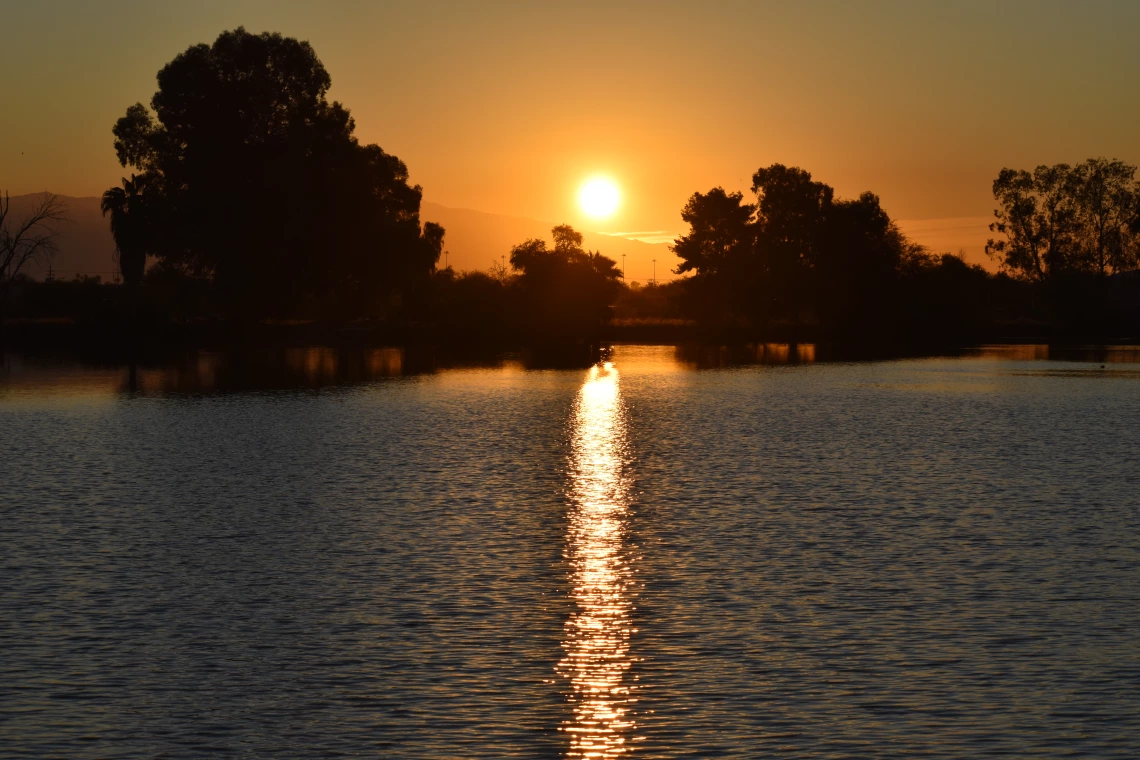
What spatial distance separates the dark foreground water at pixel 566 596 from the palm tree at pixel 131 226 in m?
76.6

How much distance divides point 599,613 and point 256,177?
10205cm

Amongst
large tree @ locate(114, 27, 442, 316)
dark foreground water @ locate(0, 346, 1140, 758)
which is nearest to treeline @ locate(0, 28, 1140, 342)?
large tree @ locate(114, 27, 442, 316)

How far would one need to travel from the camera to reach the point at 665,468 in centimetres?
3106

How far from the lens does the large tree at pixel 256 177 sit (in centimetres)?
10900

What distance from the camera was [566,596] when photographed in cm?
1650

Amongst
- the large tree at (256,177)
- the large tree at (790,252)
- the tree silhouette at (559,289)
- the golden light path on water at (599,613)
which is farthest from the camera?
the large tree at (790,252)

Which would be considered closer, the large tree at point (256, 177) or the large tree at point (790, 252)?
the large tree at point (256, 177)

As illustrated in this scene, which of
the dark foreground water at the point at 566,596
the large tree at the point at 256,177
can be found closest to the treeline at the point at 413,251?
the large tree at the point at 256,177

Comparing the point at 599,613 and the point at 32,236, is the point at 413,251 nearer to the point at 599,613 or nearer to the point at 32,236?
the point at 32,236

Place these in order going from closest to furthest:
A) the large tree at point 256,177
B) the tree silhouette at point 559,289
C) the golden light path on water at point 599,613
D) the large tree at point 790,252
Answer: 1. the golden light path on water at point 599,613
2. the large tree at point 256,177
3. the tree silhouette at point 559,289
4. the large tree at point 790,252

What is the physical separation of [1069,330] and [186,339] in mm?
98239

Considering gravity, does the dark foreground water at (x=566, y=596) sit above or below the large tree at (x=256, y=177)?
below

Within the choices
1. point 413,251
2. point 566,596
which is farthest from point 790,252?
point 566,596

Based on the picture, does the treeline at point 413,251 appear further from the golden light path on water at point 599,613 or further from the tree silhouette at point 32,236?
the golden light path on water at point 599,613
